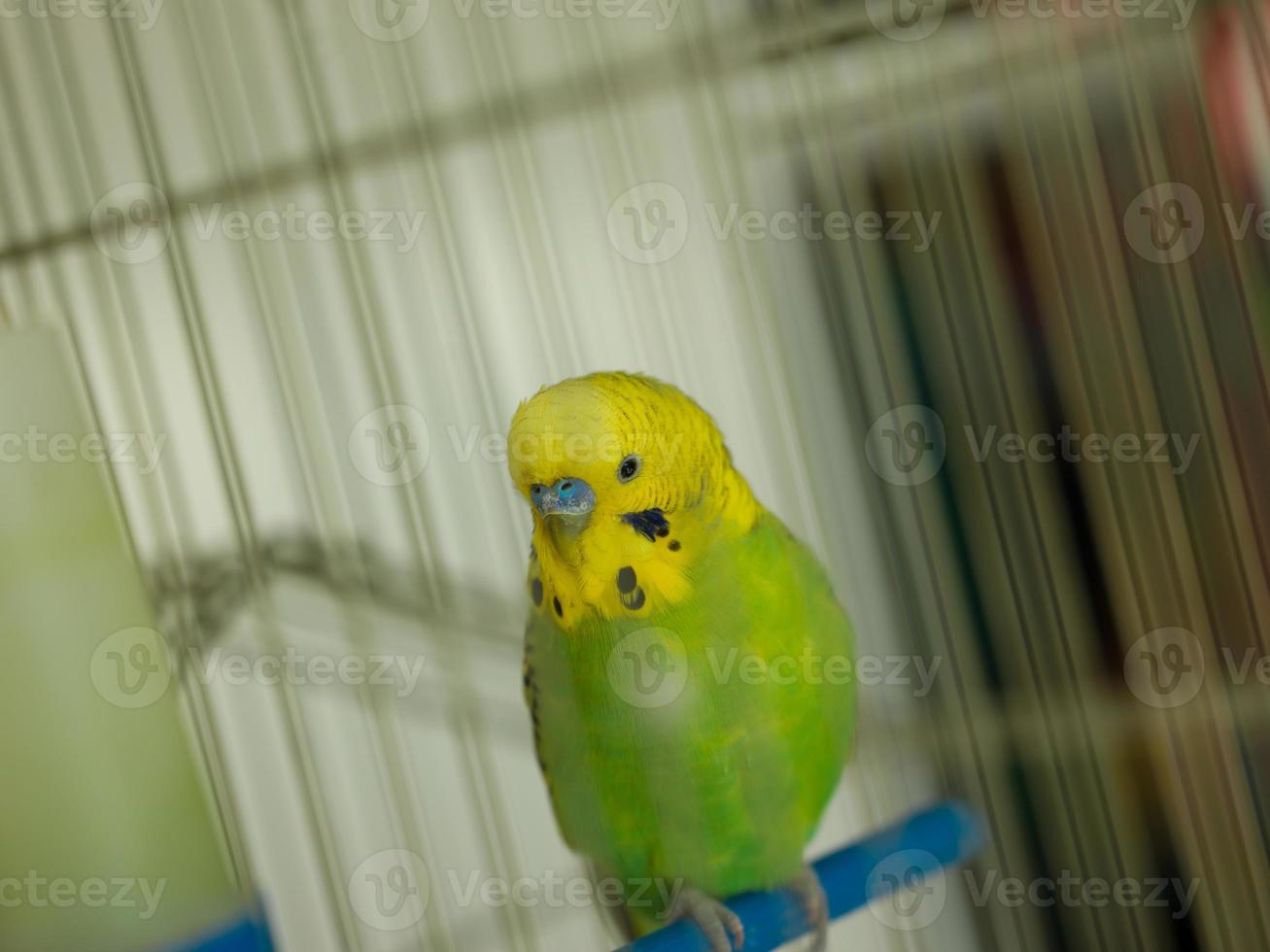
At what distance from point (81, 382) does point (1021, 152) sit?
2.18 ft

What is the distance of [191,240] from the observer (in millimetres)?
664

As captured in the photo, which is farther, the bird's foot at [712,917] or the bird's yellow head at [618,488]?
the bird's foot at [712,917]

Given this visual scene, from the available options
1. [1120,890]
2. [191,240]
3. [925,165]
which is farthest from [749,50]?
[1120,890]

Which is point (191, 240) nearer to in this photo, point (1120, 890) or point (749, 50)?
point (749, 50)

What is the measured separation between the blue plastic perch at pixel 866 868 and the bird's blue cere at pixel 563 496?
0.30 m

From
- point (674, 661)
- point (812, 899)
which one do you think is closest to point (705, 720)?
point (674, 661)

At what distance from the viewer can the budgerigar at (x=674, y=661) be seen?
58 centimetres

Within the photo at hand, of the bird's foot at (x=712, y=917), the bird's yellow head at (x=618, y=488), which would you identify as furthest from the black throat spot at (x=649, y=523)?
the bird's foot at (x=712, y=917)

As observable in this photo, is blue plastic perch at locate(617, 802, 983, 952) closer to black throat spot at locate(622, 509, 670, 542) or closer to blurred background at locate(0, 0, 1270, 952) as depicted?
blurred background at locate(0, 0, 1270, 952)

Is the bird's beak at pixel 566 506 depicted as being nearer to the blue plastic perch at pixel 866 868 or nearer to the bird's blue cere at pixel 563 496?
the bird's blue cere at pixel 563 496

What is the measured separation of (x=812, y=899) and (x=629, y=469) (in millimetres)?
336

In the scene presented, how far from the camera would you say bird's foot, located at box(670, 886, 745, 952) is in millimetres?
673

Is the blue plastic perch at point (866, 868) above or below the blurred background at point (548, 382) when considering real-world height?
below

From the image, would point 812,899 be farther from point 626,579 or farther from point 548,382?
point 548,382
